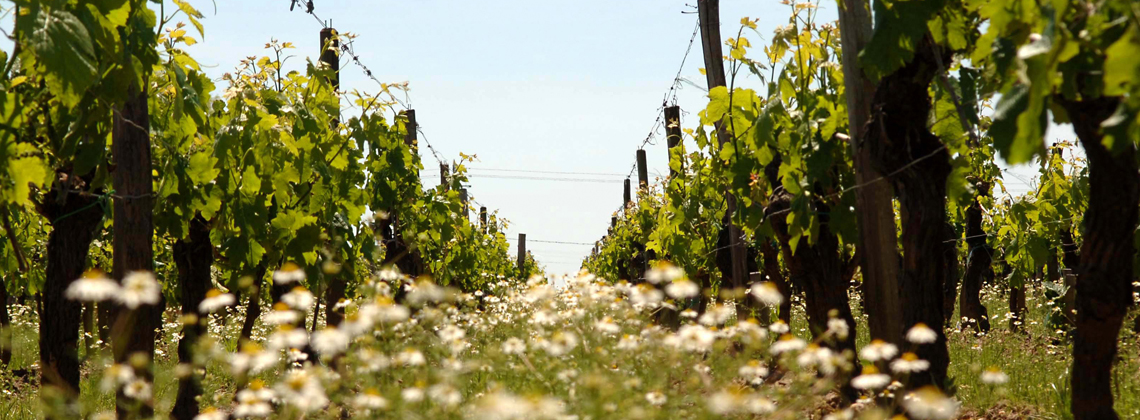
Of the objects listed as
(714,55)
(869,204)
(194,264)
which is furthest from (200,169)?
(714,55)

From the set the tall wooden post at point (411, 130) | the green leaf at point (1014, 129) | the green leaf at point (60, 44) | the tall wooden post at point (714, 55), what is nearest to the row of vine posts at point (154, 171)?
the green leaf at point (60, 44)

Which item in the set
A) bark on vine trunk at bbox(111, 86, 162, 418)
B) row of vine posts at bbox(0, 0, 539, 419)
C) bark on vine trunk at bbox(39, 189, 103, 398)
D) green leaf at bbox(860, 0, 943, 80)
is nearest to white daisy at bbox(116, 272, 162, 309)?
row of vine posts at bbox(0, 0, 539, 419)

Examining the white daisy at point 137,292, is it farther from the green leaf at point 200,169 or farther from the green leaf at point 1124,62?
the green leaf at point 200,169

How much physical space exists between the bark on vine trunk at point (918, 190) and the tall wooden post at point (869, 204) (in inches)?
13.2

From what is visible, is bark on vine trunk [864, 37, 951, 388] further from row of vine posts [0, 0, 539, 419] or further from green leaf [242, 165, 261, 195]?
green leaf [242, 165, 261, 195]

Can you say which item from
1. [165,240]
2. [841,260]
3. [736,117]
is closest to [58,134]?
[736,117]

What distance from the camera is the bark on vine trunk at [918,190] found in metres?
3.85

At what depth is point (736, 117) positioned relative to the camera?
6.25 m

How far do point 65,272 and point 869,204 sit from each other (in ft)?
13.3

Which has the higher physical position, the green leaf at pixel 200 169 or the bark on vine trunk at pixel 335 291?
the green leaf at pixel 200 169

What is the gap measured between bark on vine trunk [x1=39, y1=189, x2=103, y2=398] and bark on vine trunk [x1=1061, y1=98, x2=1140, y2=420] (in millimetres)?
4440

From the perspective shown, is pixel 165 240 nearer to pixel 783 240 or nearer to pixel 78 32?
pixel 783 240

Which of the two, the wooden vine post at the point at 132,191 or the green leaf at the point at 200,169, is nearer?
the wooden vine post at the point at 132,191

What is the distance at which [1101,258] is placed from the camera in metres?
2.96
